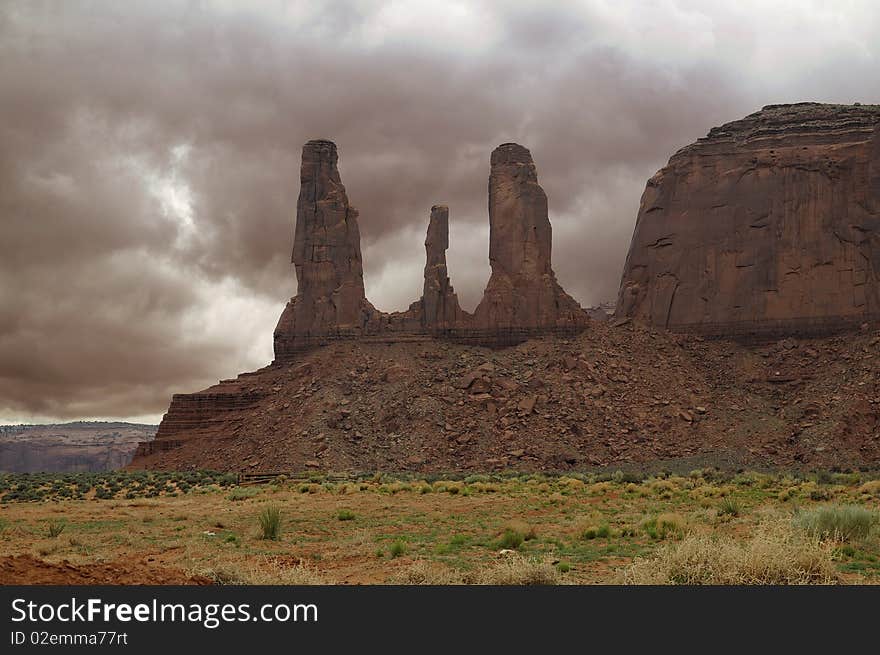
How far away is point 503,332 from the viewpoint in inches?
3406

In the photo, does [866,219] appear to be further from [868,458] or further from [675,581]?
[675,581]

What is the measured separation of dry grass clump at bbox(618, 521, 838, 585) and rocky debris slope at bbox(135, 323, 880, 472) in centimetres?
4975

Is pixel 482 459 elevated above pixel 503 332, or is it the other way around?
pixel 503 332

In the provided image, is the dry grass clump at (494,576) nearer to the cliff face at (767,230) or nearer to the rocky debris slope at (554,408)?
the rocky debris slope at (554,408)

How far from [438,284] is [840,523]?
71.3 m

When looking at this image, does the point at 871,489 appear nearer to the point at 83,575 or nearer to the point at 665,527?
the point at 665,527

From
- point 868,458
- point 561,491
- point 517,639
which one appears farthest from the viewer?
point 868,458

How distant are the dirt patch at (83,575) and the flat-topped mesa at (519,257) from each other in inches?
2881

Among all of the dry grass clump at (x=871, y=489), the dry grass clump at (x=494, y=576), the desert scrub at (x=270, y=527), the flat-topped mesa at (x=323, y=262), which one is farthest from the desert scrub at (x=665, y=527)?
the flat-topped mesa at (x=323, y=262)

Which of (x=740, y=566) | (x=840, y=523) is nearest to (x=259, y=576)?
(x=740, y=566)

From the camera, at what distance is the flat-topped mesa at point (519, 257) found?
285 ft

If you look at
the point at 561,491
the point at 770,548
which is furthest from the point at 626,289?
the point at 770,548

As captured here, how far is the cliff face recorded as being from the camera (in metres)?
82.3

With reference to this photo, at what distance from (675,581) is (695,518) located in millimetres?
11869
